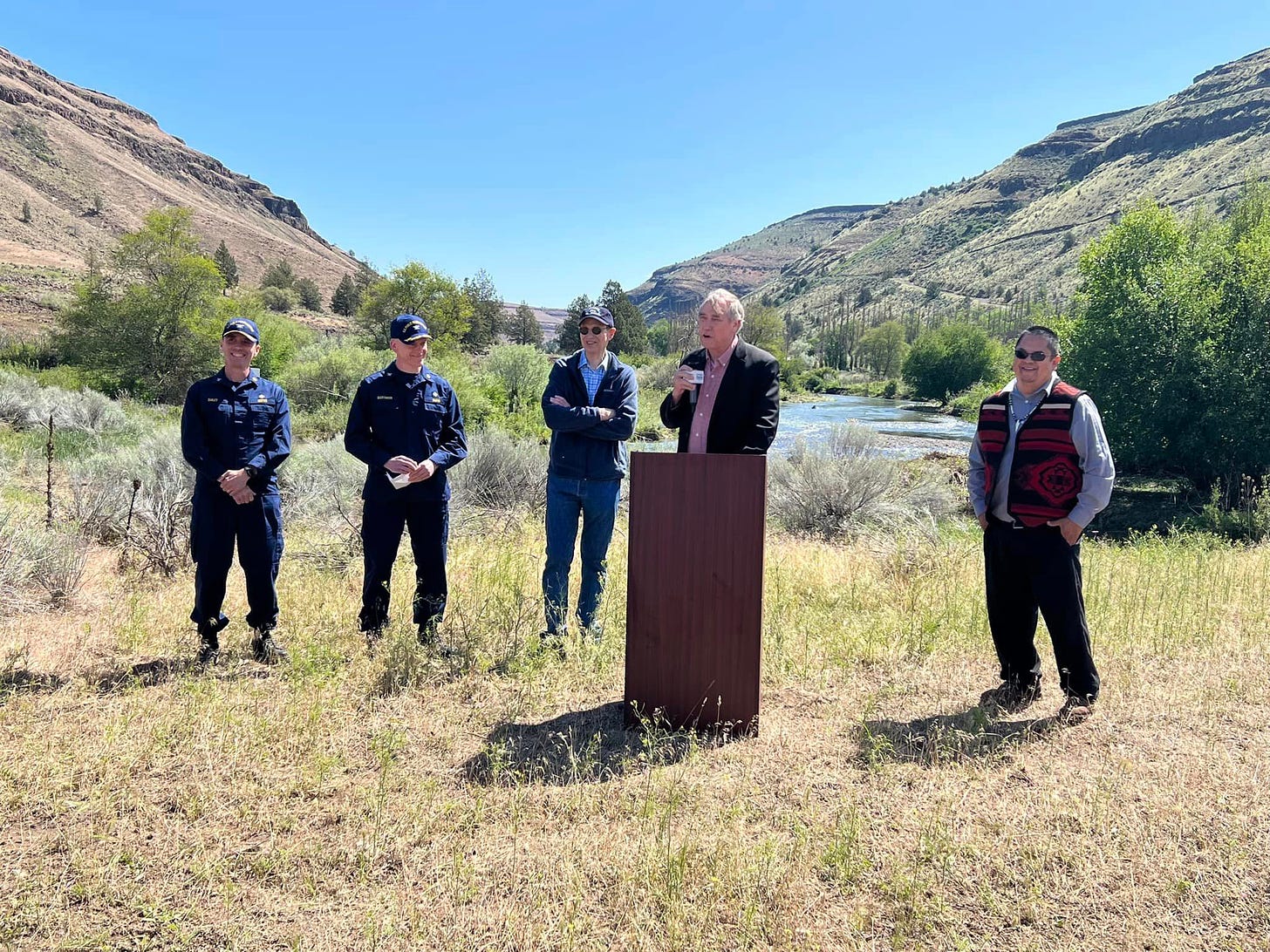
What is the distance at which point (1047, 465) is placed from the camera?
129 inches

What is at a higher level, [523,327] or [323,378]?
[523,327]

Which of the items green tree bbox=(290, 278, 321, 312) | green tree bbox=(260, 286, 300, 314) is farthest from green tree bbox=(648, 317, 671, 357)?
green tree bbox=(260, 286, 300, 314)

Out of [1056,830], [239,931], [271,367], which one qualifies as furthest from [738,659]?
[271,367]

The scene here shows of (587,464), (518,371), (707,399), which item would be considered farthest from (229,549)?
(518,371)

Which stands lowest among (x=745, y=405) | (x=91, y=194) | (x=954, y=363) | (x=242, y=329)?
(x=745, y=405)

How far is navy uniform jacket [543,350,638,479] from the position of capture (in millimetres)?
3982

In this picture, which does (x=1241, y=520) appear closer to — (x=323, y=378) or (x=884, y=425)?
(x=884, y=425)

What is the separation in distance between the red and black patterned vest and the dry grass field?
3.40ft

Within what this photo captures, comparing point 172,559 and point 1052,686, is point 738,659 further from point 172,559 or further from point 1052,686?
point 172,559

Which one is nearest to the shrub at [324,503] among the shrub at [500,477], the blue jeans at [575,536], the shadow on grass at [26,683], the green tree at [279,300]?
the shrub at [500,477]

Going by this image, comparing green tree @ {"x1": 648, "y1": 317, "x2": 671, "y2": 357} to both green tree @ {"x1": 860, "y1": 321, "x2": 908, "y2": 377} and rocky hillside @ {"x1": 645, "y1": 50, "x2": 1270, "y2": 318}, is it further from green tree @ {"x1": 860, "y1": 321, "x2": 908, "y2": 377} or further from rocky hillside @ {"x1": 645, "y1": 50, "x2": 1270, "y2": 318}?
rocky hillside @ {"x1": 645, "y1": 50, "x2": 1270, "y2": 318}

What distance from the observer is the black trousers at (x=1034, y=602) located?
3283 millimetres

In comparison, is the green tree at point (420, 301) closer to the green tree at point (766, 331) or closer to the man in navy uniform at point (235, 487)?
the man in navy uniform at point (235, 487)

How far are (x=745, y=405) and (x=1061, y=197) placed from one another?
6639 inches
